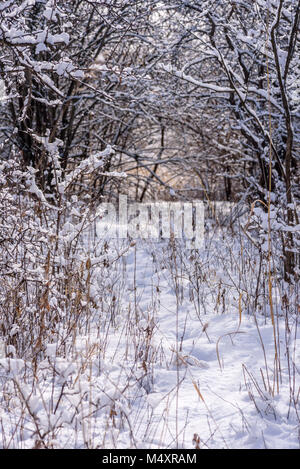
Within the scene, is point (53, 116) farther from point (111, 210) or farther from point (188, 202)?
point (188, 202)

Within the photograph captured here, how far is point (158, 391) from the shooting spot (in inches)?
82.4

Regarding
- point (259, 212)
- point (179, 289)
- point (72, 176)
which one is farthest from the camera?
point (179, 289)

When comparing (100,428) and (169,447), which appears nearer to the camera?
(169,447)


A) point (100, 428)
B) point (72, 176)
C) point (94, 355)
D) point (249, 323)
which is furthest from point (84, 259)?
point (100, 428)

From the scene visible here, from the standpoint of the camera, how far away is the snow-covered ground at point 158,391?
165 centimetres

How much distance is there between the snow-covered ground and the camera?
1648 millimetres

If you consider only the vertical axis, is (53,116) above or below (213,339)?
above

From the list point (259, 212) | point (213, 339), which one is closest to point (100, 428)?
point (213, 339)

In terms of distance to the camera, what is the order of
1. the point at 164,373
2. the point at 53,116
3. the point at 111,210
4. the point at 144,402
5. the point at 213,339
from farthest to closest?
the point at 111,210 < the point at 53,116 < the point at 213,339 < the point at 164,373 < the point at 144,402

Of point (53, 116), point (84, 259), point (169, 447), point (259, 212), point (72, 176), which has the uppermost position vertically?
point (53, 116)

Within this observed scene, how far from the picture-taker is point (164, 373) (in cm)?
226
